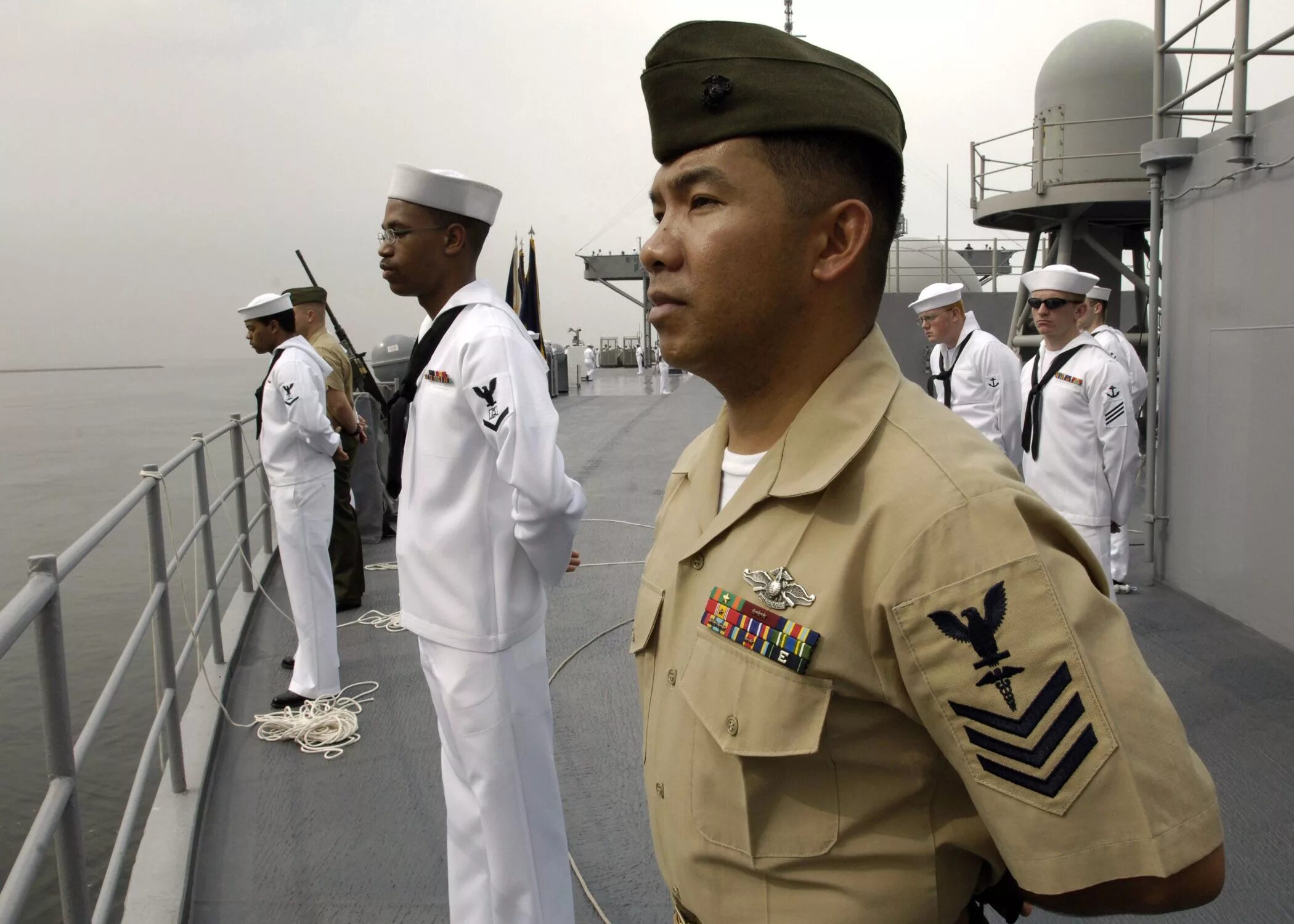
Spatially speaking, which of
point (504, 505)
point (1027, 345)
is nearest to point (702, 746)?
point (504, 505)

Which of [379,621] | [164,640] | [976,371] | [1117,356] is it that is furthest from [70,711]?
[1117,356]

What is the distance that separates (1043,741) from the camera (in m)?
0.92

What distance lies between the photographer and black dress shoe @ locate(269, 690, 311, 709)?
13.6ft

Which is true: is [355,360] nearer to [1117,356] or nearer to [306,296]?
[306,296]

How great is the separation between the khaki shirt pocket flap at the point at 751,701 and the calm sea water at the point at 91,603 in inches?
103

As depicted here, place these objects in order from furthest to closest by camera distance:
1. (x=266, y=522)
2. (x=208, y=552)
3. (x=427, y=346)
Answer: (x=266, y=522) → (x=208, y=552) → (x=427, y=346)

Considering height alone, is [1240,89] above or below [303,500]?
above

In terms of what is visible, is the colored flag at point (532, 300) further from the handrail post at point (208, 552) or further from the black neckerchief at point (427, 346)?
the black neckerchief at point (427, 346)

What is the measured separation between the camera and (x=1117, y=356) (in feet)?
19.8

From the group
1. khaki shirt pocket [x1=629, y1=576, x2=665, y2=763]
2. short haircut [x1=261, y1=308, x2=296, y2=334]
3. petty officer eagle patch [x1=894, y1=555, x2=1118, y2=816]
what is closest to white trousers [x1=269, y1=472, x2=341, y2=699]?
short haircut [x1=261, y1=308, x2=296, y2=334]

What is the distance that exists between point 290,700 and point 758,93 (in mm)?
3726

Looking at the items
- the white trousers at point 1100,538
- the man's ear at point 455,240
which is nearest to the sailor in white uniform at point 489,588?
the man's ear at point 455,240

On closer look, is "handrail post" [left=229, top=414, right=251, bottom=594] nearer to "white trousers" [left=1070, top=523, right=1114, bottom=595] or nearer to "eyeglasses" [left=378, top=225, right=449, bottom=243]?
"eyeglasses" [left=378, top=225, right=449, bottom=243]

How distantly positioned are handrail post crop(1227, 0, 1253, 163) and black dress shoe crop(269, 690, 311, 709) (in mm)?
5109
